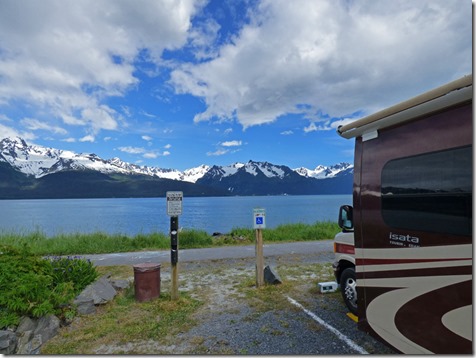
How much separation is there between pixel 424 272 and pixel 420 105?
162 centimetres

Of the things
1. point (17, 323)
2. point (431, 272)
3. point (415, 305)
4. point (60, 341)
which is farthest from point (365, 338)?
point (17, 323)

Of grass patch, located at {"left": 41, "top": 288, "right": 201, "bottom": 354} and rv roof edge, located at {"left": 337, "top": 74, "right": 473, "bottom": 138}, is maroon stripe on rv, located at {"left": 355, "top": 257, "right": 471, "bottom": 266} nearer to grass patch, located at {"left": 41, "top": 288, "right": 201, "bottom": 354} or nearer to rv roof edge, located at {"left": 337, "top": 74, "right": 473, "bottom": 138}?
rv roof edge, located at {"left": 337, "top": 74, "right": 473, "bottom": 138}

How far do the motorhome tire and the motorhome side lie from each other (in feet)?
3.09

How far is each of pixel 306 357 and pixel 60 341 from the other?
333 centimetres

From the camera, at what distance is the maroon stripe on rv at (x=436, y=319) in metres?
2.67

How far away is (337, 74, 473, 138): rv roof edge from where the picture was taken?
2641 millimetres

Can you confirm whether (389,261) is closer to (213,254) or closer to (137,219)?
(213,254)

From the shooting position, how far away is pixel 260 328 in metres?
4.61

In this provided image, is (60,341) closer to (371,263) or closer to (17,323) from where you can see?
(17,323)

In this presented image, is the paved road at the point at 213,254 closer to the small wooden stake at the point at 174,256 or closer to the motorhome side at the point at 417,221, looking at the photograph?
the small wooden stake at the point at 174,256

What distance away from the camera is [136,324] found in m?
4.81

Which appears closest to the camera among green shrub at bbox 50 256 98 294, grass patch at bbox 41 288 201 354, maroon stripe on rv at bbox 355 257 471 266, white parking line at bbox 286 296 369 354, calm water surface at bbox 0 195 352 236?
maroon stripe on rv at bbox 355 257 471 266

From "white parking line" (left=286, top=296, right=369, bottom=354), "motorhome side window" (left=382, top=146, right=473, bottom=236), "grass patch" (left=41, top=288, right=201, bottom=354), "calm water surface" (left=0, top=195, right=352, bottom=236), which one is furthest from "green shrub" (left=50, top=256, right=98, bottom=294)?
"motorhome side window" (left=382, top=146, right=473, bottom=236)

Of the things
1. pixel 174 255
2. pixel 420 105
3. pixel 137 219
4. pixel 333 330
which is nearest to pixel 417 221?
pixel 420 105
